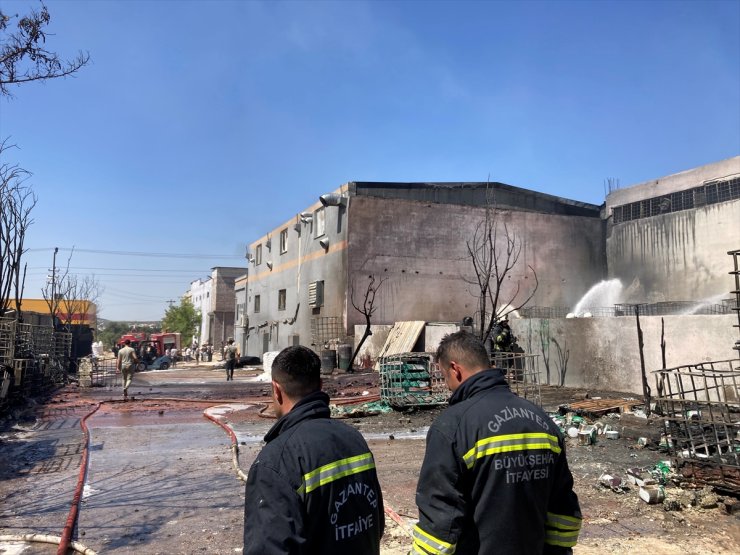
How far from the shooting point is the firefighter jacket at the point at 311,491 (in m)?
1.76

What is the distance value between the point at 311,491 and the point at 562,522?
117cm

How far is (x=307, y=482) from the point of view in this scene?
6.04 feet

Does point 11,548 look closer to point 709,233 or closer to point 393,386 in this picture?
point 393,386

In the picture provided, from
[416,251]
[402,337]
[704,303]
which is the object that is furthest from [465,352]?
[704,303]

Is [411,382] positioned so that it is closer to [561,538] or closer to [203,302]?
[561,538]

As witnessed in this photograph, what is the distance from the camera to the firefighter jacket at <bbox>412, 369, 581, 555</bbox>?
208cm

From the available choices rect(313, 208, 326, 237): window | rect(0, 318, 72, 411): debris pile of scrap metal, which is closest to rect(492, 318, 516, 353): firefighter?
rect(0, 318, 72, 411): debris pile of scrap metal

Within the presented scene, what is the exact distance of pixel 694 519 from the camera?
504cm

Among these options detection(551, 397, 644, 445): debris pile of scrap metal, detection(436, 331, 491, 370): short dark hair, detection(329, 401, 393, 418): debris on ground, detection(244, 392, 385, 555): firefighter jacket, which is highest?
detection(436, 331, 491, 370): short dark hair

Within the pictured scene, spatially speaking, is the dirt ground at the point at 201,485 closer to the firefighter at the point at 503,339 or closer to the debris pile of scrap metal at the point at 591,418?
the debris pile of scrap metal at the point at 591,418

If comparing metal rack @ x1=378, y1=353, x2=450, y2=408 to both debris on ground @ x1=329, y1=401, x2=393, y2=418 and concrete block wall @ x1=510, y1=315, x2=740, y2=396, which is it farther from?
concrete block wall @ x1=510, y1=315, x2=740, y2=396

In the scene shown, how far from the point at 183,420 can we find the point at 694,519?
383 inches

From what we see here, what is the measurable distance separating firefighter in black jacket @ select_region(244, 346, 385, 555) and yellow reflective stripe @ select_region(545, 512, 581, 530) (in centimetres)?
75

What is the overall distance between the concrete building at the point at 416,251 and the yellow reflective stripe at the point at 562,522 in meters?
19.0
